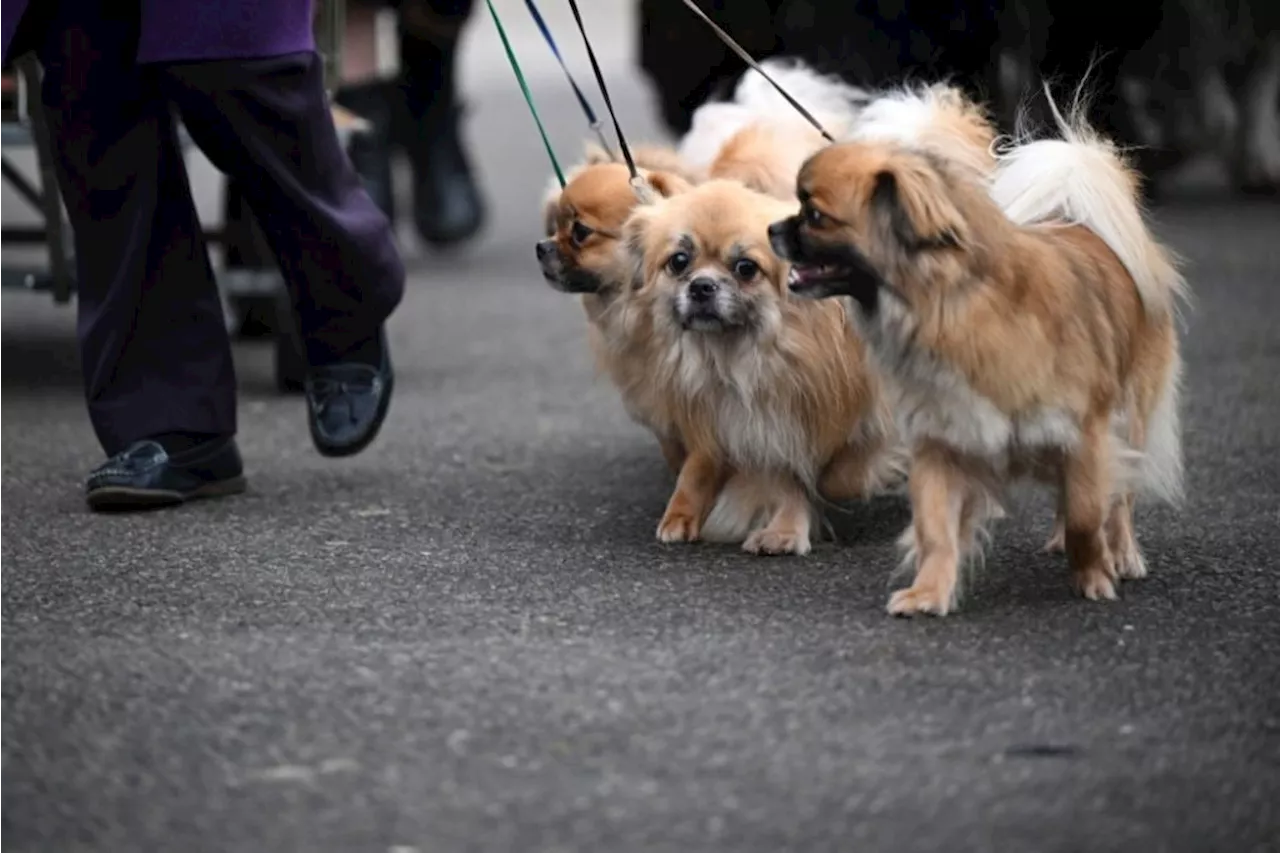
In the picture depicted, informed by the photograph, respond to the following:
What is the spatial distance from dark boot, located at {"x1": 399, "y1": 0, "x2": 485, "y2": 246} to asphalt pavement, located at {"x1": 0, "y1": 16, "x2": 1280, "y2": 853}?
414 centimetres

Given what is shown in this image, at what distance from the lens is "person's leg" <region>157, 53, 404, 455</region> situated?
4527 millimetres

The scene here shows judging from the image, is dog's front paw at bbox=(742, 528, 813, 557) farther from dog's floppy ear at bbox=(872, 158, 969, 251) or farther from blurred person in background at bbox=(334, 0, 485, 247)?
blurred person in background at bbox=(334, 0, 485, 247)

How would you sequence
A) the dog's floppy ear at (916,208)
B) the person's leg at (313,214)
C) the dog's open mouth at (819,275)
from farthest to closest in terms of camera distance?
the person's leg at (313,214) < the dog's open mouth at (819,275) < the dog's floppy ear at (916,208)

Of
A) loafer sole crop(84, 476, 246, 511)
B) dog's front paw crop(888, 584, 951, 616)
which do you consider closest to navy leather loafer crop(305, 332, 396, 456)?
loafer sole crop(84, 476, 246, 511)

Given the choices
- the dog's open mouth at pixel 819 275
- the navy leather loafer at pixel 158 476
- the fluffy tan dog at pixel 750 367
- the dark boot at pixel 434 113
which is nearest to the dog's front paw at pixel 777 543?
the fluffy tan dog at pixel 750 367

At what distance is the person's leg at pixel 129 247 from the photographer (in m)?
4.59

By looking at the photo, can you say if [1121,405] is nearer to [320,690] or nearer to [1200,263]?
[320,690]

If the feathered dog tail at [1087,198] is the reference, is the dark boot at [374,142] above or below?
below

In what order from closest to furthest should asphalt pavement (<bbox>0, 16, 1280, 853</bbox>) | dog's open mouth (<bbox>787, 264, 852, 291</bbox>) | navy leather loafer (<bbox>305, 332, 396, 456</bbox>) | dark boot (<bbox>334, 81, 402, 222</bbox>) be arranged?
1. asphalt pavement (<bbox>0, 16, 1280, 853</bbox>)
2. dog's open mouth (<bbox>787, 264, 852, 291</bbox>)
3. navy leather loafer (<bbox>305, 332, 396, 456</bbox>)
4. dark boot (<bbox>334, 81, 402, 222</bbox>)

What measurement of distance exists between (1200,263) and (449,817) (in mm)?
6591

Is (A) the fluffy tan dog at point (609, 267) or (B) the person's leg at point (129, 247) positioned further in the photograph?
(A) the fluffy tan dog at point (609, 267)

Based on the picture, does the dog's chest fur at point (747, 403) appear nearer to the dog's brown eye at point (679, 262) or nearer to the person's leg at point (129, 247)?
the dog's brown eye at point (679, 262)

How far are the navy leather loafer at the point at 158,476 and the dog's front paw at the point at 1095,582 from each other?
190 cm

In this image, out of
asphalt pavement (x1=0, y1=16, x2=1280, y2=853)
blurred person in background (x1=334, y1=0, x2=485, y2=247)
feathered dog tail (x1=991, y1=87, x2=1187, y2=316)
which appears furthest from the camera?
blurred person in background (x1=334, y1=0, x2=485, y2=247)
